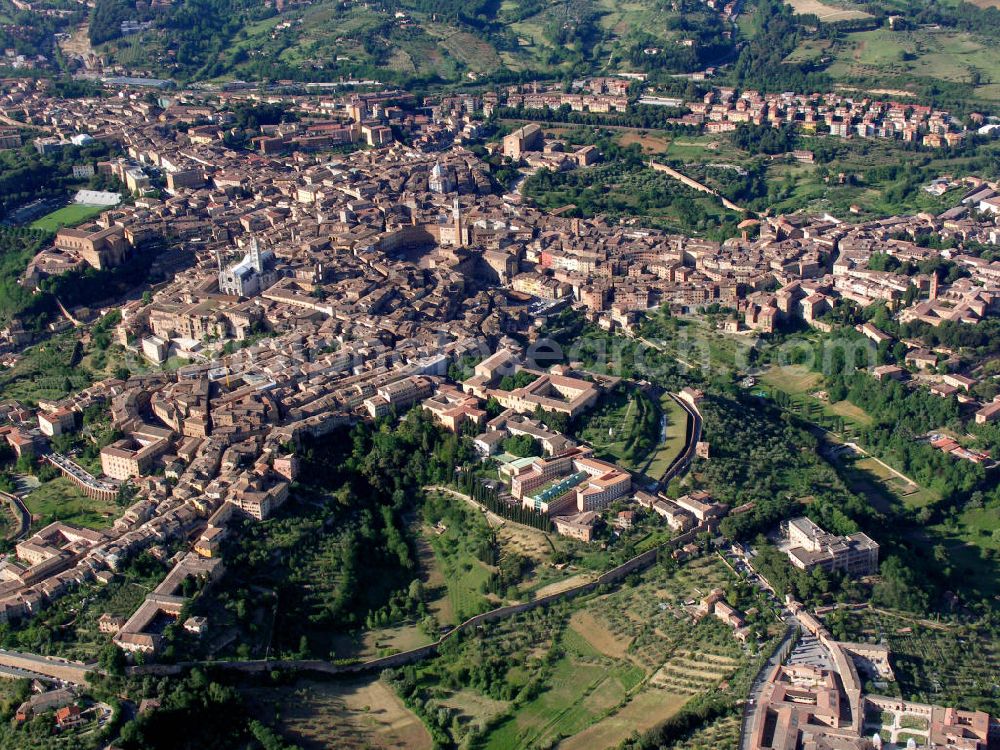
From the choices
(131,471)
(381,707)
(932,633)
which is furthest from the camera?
(131,471)

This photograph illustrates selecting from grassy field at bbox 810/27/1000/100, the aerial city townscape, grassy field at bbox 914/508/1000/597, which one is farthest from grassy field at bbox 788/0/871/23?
grassy field at bbox 914/508/1000/597

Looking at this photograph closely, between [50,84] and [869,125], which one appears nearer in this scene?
[869,125]

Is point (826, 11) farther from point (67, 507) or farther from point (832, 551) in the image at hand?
point (67, 507)

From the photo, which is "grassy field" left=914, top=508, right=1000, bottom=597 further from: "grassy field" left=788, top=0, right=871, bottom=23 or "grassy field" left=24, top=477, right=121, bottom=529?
"grassy field" left=788, top=0, right=871, bottom=23

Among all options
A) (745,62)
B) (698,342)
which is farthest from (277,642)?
(745,62)

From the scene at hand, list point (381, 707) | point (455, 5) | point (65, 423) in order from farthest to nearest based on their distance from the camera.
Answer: point (455, 5) → point (65, 423) → point (381, 707)

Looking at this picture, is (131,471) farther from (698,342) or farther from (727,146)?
(727,146)

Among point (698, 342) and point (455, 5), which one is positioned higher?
point (455, 5)

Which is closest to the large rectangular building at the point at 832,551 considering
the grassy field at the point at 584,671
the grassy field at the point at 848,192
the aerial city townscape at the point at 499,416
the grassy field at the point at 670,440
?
the aerial city townscape at the point at 499,416

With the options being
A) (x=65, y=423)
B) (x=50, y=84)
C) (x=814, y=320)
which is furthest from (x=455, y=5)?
(x=65, y=423)
